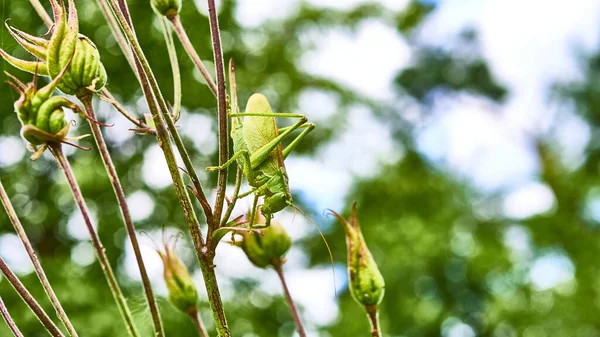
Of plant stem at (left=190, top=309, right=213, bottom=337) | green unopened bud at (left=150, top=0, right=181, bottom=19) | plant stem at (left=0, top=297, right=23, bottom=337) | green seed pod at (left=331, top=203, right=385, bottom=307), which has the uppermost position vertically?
green unopened bud at (left=150, top=0, right=181, bottom=19)

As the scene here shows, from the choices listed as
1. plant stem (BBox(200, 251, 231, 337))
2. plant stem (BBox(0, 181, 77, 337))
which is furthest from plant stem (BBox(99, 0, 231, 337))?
plant stem (BBox(0, 181, 77, 337))

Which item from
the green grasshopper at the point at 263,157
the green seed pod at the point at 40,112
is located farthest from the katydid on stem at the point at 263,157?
the green seed pod at the point at 40,112

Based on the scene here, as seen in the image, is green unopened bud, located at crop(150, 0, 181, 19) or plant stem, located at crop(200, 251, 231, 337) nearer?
plant stem, located at crop(200, 251, 231, 337)

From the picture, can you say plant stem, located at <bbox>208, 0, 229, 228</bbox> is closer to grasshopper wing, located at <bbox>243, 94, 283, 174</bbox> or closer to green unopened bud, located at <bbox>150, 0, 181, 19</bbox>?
grasshopper wing, located at <bbox>243, 94, 283, 174</bbox>

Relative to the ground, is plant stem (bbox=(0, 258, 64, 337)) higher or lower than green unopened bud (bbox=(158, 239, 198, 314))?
lower

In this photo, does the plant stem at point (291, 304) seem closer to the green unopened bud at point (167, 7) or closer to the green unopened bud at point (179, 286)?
the green unopened bud at point (179, 286)

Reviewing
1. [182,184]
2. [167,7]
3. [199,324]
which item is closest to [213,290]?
[182,184]
